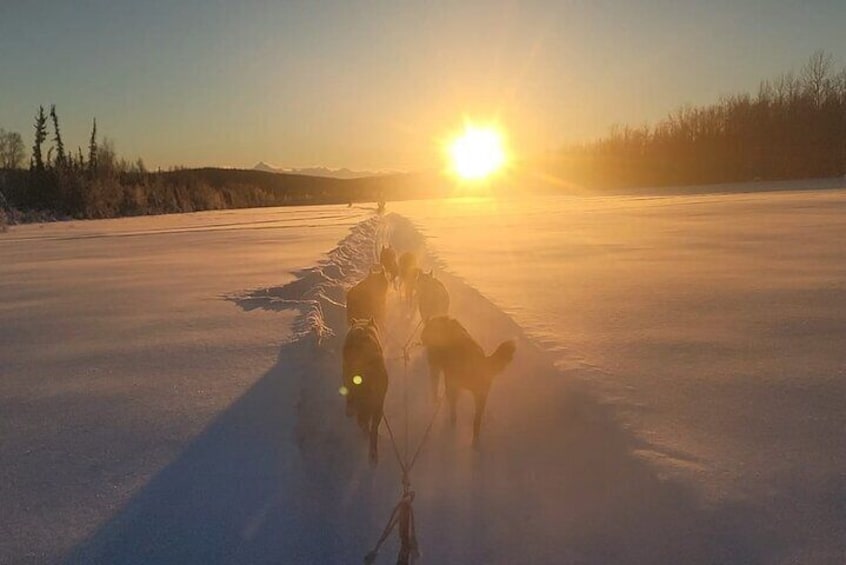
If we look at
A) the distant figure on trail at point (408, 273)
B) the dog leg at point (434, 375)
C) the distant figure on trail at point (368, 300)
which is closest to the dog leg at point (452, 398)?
the dog leg at point (434, 375)

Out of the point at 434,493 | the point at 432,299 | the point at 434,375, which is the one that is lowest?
the point at 434,493

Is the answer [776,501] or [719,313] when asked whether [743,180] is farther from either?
[776,501]

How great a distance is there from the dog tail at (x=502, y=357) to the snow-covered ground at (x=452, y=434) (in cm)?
44

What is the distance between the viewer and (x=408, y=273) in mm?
8688

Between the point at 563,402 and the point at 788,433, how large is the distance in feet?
4.33

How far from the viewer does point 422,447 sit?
357 centimetres

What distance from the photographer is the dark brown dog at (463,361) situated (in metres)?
3.61

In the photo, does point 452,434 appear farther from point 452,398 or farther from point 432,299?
point 432,299

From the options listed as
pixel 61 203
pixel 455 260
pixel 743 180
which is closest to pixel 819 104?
pixel 743 180

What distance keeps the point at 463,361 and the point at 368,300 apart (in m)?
2.60

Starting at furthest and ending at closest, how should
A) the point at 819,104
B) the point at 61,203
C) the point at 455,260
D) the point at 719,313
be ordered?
the point at 819,104, the point at 61,203, the point at 455,260, the point at 719,313

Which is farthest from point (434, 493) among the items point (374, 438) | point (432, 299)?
point (432, 299)

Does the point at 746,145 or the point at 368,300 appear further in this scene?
the point at 746,145

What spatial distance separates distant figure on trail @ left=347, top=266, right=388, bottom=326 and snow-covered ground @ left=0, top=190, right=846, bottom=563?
0.34 m
